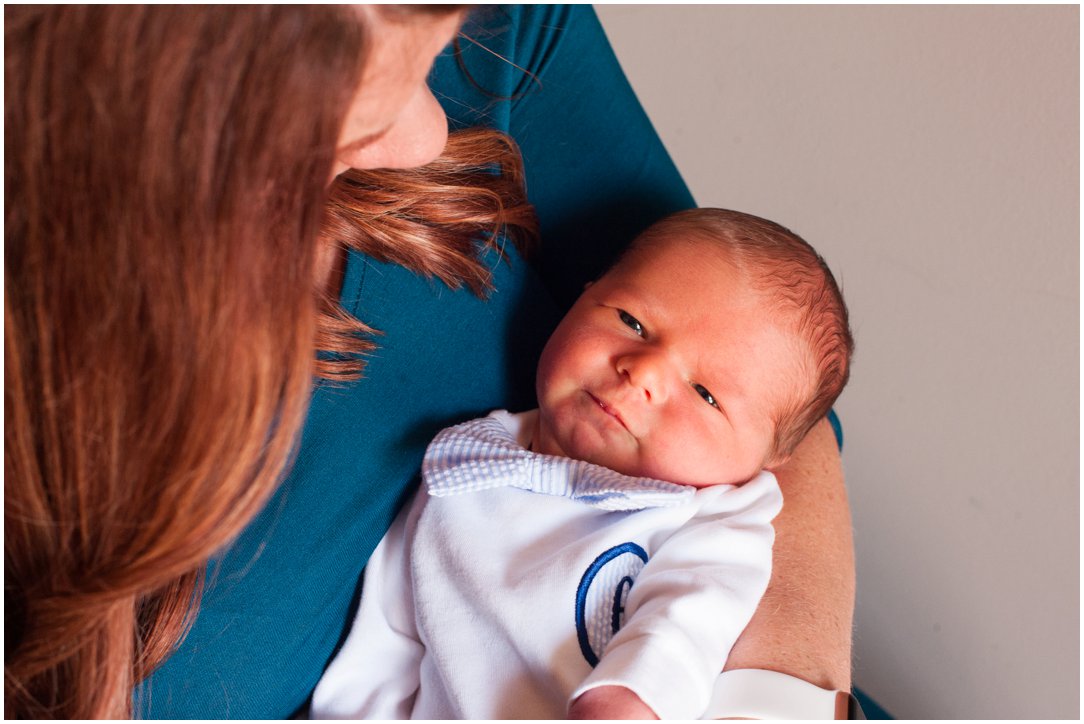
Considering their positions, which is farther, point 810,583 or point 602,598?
point 810,583

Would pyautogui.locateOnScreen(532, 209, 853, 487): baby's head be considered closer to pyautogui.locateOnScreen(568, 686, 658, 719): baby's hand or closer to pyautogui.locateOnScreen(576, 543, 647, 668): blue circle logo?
pyautogui.locateOnScreen(576, 543, 647, 668): blue circle logo

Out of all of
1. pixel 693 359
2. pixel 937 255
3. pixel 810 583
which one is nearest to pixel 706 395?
pixel 693 359

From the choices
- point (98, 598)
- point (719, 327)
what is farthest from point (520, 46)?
point (98, 598)

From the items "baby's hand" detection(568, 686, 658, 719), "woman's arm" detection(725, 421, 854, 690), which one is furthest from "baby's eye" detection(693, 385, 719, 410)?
"baby's hand" detection(568, 686, 658, 719)

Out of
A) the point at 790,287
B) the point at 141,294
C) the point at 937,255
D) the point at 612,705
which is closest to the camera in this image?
the point at 141,294

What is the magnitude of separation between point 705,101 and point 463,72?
1.89 ft

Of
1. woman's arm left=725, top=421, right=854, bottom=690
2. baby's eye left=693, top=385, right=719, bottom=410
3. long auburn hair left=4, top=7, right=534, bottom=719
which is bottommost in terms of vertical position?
woman's arm left=725, top=421, right=854, bottom=690

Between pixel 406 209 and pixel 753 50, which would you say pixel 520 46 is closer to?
pixel 406 209

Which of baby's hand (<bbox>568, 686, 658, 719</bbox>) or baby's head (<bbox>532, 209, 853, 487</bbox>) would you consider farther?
baby's head (<bbox>532, 209, 853, 487</bbox>)

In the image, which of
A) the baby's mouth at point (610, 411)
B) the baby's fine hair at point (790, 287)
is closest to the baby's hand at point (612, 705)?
the baby's mouth at point (610, 411)

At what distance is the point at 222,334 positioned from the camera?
1.93ft

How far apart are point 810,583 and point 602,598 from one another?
11.3 inches

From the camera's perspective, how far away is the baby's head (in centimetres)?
100

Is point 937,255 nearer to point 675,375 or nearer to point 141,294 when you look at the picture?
point 675,375
